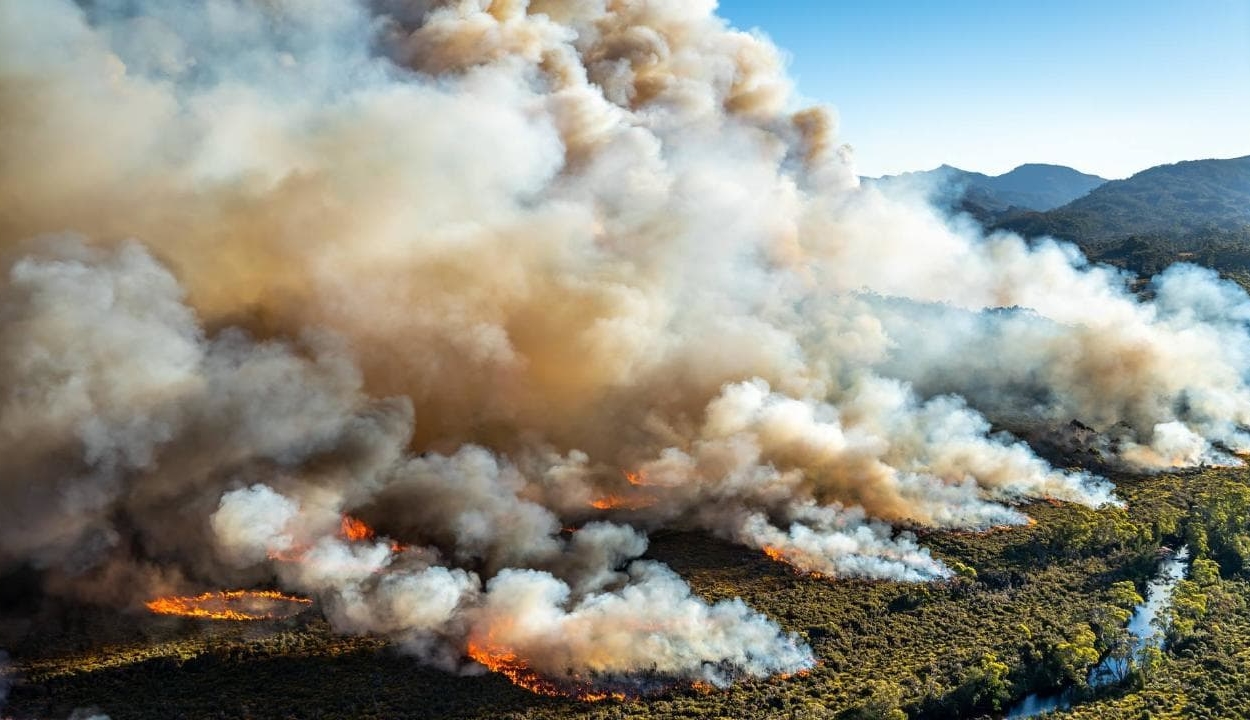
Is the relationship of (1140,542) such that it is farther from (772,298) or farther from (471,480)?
(471,480)

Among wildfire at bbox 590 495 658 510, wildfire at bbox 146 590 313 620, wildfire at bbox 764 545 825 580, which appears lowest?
wildfire at bbox 146 590 313 620

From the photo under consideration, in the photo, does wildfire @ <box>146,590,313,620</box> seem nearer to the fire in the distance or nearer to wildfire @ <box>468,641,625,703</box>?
the fire in the distance

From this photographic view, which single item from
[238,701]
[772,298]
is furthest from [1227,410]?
[238,701]

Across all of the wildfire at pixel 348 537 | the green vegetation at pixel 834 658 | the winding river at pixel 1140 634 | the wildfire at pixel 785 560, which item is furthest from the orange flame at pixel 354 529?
the winding river at pixel 1140 634

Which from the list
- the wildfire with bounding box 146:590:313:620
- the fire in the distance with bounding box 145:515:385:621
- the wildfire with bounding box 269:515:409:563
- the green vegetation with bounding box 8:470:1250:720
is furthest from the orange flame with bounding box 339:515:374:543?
the green vegetation with bounding box 8:470:1250:720

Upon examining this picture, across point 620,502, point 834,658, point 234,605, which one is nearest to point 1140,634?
point 834,658
